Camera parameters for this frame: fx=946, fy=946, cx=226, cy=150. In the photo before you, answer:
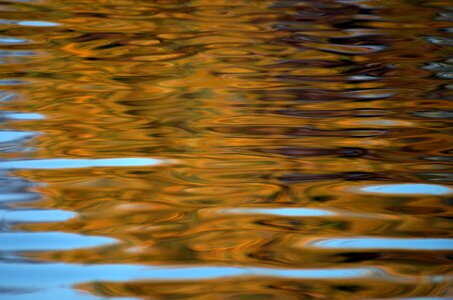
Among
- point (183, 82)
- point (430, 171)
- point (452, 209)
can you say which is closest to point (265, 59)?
point (183, 82)

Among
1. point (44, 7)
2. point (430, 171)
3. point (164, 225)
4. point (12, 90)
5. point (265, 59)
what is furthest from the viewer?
point (44, 7)

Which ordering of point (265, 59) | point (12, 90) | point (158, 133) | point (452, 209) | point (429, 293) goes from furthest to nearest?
point (265, 59), point (12, 90), point (158, 133), point (452, 209), point (429, 293)

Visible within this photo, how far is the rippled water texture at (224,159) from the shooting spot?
1437 mm

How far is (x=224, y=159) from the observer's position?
199 cm

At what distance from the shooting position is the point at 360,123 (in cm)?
227

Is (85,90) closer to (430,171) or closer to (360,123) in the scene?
(360,123)

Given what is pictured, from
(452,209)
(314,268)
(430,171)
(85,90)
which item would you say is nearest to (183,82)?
(85,90)

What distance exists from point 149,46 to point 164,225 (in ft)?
4.82

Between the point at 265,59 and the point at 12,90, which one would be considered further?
the point at 265,59

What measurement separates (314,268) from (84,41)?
72.2 inches

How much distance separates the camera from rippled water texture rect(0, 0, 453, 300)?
Result: 1437mm

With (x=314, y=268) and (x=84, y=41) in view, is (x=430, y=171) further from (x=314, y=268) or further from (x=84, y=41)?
(x=84, y=41)

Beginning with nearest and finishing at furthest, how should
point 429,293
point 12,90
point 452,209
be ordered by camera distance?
point 429,293, point 452,209, point 12,90

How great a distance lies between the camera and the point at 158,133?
7.14 ft
